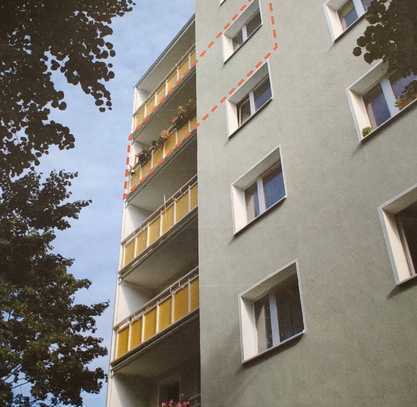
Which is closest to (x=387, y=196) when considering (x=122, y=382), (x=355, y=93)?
(x=355, y=93)

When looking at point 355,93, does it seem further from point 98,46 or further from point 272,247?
point 98,46

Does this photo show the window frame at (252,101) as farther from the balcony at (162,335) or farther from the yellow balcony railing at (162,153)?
the balcony at (162,335)

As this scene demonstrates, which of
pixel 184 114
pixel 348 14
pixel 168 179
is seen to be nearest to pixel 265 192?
pixel 348 14

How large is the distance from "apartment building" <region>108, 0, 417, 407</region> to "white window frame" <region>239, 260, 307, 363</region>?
0.03m

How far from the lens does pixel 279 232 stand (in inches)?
457

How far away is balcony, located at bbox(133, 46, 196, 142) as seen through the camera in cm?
1989

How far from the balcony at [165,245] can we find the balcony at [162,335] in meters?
1.33

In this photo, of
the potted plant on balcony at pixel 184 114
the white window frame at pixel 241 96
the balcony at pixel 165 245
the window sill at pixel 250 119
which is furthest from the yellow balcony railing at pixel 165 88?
the window sill at pixel 250 119

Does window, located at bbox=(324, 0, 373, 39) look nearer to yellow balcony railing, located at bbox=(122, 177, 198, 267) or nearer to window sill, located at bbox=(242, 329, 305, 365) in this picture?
yellow balcony railing, located at bbox=(122, 177, 198, 267)

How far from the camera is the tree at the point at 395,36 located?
A: 7141mm

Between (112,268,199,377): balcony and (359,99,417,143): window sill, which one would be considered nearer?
(359,99,417,143): window sill

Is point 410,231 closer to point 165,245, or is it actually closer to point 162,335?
point 162,335

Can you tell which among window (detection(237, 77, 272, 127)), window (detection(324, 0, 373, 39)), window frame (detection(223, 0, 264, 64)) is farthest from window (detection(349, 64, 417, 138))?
window frame (detection(223, 0, 264, 64))

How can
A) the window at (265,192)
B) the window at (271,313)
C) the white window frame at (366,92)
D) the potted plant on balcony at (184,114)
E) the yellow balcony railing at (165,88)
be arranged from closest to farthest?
the window at (271,313)
the white window frame at (366,92)
the window at (265,192)
the potted plant on balcony at (184,114)
the yellow balcony railing at (165,88)
